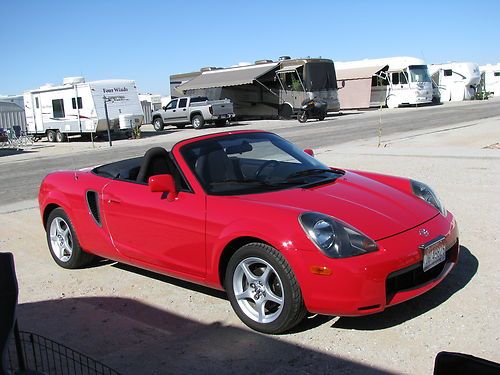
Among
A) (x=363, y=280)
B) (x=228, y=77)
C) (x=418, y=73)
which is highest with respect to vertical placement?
(x=228, y=77)

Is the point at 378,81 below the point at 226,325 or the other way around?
the other way around

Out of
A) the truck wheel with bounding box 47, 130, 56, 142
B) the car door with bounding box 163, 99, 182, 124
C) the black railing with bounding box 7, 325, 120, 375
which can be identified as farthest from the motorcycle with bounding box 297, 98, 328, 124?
the black railing with bounding box 7, 325, 120, 375

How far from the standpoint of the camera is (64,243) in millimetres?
5582

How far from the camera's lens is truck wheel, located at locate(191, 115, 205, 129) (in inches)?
1159

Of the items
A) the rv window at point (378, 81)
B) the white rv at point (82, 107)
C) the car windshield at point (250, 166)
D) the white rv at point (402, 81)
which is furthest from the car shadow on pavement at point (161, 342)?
the rv window at point (378, 81)

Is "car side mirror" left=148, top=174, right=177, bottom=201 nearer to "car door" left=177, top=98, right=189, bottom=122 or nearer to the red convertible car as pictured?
the red convertible car

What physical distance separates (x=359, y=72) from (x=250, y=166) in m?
38.0

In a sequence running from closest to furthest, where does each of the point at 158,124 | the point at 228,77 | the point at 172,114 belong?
the point at 172,114, the point at 158,124, the point at 228,77

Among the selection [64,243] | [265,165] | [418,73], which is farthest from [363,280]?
[418,73]

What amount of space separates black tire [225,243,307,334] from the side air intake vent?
1700 millimetres

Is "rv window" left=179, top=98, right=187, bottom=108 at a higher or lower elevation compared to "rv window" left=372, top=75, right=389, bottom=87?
lower

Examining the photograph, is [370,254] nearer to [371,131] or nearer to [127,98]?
[371,131]

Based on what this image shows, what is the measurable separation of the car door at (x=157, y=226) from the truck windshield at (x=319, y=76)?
27.1m

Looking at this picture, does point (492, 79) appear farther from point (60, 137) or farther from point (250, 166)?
point (250, 166)
